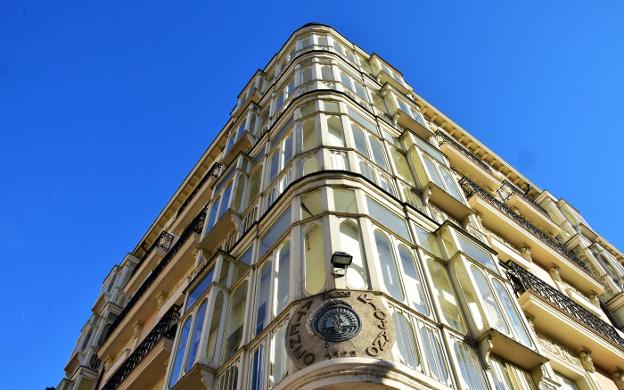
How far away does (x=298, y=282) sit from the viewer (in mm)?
8148

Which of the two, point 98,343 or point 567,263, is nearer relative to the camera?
point 567,263

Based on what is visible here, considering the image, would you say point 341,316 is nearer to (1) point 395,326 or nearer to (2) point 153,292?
(1) point 395,326

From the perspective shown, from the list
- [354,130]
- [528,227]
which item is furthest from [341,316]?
[528,227]

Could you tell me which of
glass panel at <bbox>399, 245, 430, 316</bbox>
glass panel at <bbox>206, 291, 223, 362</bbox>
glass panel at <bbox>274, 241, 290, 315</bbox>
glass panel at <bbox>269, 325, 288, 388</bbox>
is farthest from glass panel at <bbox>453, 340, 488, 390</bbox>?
glass panel at <bbox>206, 291, 223, 362</bbox>

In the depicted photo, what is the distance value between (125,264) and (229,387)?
1823cm

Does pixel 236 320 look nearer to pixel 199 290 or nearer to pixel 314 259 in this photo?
pixel 199 290

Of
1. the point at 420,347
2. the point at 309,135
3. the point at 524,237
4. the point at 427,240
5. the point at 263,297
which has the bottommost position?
the point at 420,347


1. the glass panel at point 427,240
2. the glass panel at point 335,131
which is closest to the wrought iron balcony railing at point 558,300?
the glass panel at point 427,240

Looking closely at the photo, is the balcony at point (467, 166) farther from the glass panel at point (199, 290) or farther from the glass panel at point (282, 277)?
the glass panel at point (282, 277)

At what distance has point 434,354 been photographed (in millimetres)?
7605

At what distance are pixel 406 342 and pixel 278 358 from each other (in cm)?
180

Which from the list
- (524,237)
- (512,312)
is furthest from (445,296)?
(524,237)

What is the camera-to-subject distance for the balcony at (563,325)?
12883 mm

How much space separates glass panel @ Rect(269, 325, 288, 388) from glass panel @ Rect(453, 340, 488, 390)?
8.34 feet
